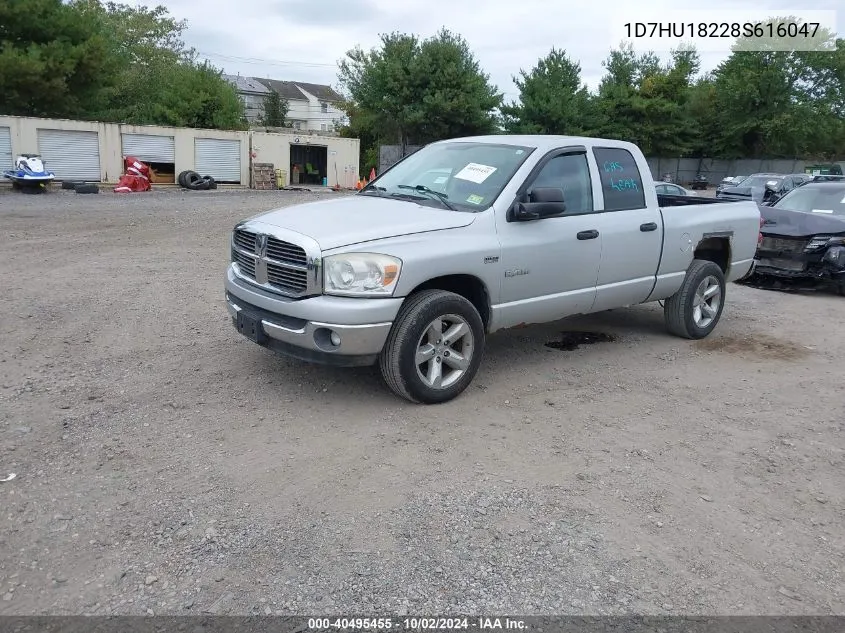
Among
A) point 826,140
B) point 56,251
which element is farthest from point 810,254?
point 826,140

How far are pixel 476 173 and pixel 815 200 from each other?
7.64m

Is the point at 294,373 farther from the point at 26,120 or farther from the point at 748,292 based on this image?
the point at 26,120

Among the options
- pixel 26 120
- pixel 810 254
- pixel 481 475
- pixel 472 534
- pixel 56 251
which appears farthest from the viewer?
pixel 26 120

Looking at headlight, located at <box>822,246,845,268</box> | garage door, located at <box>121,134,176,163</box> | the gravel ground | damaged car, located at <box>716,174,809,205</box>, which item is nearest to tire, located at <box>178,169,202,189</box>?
garage door, located at <box>121,134,176,163</box>

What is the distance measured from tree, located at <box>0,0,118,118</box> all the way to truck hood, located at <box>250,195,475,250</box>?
25901 mm

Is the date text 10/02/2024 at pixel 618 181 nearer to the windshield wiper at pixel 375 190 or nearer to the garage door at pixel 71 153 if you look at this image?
the windshield wiper at pixel 375 190

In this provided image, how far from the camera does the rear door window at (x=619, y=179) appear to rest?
6.18 m

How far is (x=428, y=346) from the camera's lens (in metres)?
4.97

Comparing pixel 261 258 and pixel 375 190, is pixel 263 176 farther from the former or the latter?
pixel 261 258

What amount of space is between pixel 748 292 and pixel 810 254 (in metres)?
0.94

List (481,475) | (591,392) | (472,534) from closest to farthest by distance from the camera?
1. (472,534)
2. (481,475)
3. (591,392)

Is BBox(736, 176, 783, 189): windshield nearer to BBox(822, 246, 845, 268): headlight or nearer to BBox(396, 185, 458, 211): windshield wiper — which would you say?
BBox(822, 246, 845, 268): headlight

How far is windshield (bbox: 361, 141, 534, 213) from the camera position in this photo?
545cm

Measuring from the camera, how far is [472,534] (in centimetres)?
347
